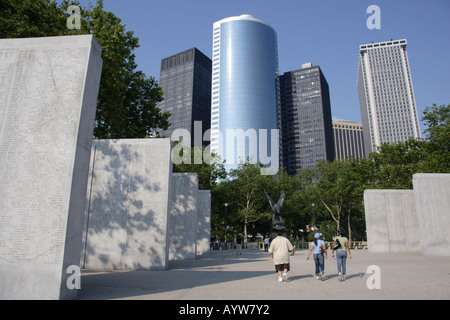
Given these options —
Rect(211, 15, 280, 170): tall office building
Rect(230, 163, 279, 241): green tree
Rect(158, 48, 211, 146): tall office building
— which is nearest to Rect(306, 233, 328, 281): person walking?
Rect(230, 163, 279, 241): green tree

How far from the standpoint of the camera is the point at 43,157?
21.6 feet

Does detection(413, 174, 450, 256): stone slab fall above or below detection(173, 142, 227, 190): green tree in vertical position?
below

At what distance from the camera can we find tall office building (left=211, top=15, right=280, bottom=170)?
131000 mm

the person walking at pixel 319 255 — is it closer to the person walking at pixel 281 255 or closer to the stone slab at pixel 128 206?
Answer: the person walking at pixel 281 255

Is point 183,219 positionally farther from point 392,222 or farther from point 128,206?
point 392,222

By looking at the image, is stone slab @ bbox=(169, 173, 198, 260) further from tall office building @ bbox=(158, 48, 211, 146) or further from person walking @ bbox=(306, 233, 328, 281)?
tall office building @ bbox=(158, 48, 211, 146)

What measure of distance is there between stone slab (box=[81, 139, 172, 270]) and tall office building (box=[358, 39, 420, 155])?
599 ft

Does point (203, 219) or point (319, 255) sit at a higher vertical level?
point (203, 219)

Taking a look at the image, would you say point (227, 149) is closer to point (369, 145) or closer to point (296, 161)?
point (296, 161)

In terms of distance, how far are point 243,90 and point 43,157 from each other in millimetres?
130995

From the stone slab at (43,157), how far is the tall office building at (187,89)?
458ft

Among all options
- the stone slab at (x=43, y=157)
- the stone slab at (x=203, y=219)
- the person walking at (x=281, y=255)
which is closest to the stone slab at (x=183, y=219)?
the stone slab at (x=203, y=219)

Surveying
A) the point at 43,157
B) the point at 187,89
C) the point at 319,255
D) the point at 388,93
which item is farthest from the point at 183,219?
the point at 388,93

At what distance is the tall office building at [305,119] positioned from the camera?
507ft
